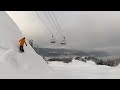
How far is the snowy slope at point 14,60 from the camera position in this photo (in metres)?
14.6

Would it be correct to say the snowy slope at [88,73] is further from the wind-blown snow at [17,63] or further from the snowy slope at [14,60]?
the snowy slope at [14,60]

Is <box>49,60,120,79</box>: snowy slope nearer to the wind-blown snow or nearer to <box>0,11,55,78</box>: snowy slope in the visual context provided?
the wind-blown snow

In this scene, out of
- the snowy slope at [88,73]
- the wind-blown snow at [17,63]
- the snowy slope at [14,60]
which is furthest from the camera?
the snowy slope at [88,73]

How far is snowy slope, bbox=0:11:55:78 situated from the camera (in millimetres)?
14558

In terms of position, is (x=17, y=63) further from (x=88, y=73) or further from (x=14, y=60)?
(x=88, y=73)

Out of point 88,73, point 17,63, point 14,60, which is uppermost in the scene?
point 14,60

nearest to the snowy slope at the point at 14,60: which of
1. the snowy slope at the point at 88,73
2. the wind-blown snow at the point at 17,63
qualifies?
the wind-blown snow at the point at 17,63

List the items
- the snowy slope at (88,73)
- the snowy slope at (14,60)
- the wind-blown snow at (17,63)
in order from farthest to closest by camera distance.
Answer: the snowy slope at (88,73) → the wind-blown snow at (17,63) → the snowy slope at (14,60)

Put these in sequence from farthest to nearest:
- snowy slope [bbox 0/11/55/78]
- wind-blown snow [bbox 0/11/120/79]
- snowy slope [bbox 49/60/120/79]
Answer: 1. snowy slope [bbox 49/60/120/79]
2. wind-blown snow [bbox 0/11/120/79]
3. snowy slope [bbox 0/11/55/78]

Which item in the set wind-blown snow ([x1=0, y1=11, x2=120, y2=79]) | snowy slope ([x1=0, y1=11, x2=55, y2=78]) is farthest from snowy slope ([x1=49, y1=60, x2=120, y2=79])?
snowy slope ([x1=0, y1=11, x2=55, y2=78])

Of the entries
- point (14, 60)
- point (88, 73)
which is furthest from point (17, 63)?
point (88, 73)

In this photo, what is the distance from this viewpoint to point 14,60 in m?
16.9

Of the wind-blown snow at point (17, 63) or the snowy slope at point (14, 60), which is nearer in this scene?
the snowy slope at point (14, 60)
